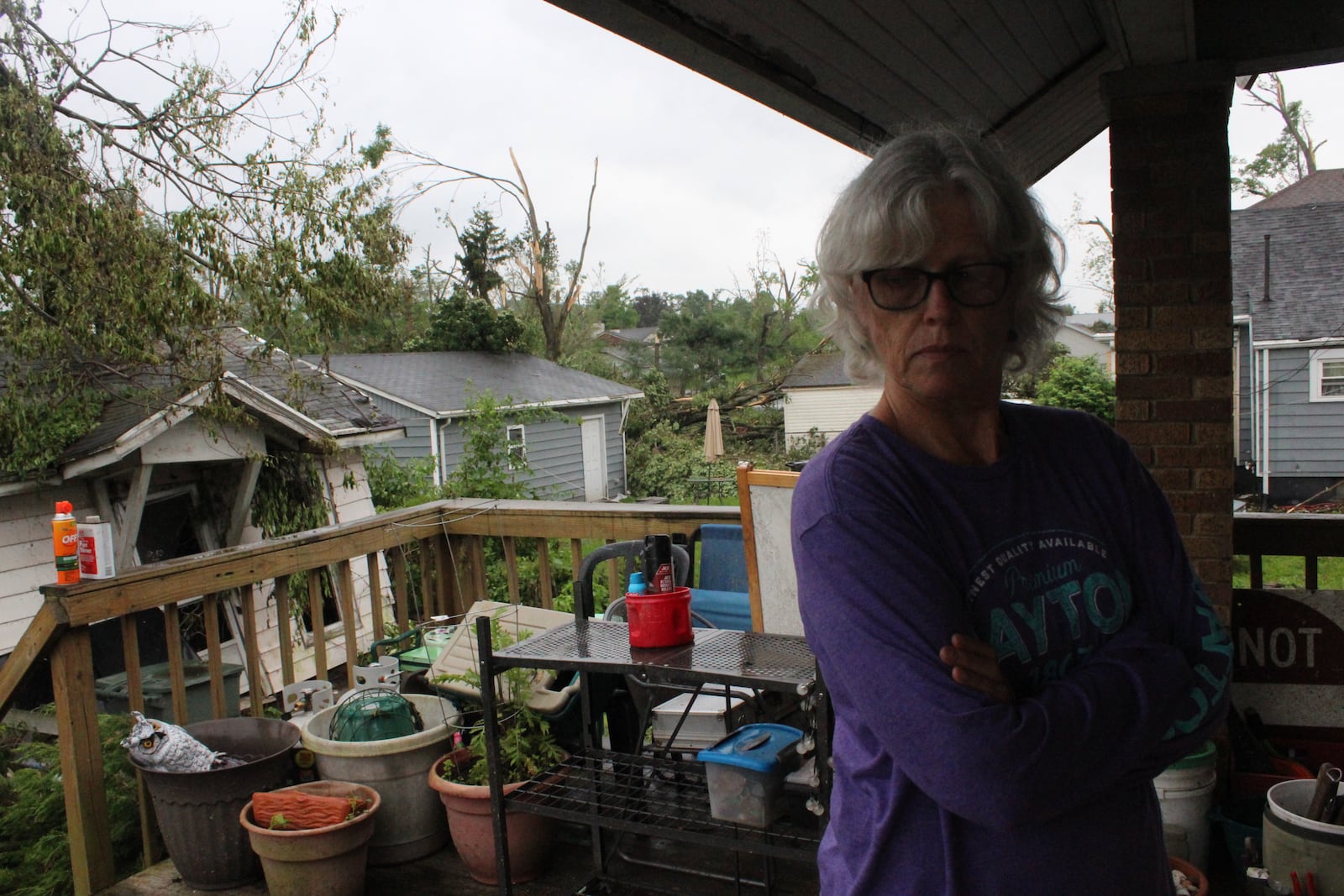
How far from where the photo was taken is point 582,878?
261 centimetres

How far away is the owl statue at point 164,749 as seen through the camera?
2598mm

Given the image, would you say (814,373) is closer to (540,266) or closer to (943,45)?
(540,266)

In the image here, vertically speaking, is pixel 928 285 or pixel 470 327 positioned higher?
pixel 470 327

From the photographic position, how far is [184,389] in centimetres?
684

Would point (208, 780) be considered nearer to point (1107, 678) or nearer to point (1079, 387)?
point (1107, 678)

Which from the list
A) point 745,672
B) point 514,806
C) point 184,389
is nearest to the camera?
point 745,672

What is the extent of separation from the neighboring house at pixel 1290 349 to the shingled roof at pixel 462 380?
1087cm

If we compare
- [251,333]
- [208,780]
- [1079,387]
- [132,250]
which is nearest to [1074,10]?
[208,780]

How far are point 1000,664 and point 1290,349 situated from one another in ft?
50.4

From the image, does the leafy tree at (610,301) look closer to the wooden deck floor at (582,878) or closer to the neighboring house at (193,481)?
the neighboring house at (193,481)

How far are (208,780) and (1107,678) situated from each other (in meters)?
2.39

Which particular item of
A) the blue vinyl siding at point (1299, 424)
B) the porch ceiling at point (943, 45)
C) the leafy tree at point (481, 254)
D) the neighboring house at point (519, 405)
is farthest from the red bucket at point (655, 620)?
the leafy tree at point (481, 254)

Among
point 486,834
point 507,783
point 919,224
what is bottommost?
point 486,834

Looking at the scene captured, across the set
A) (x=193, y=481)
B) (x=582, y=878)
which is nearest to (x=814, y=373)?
(x=193, y=481)
